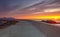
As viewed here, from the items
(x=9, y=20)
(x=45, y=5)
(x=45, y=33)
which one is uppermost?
(x=45, y=5)

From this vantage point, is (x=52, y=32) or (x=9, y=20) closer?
(x=9, y=20)

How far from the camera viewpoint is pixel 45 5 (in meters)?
2.32

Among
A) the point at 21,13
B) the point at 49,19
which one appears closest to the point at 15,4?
the point at 21,13

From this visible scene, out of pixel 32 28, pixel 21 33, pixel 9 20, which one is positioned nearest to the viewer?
pixel 9 20

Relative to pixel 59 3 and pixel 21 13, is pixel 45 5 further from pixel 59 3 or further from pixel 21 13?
pixel 21 13

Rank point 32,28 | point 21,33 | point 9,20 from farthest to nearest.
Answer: point 32,28 → point 21,33 → point 9,20

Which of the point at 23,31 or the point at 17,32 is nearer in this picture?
the point at 17,32

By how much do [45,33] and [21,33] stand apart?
39 centimetres

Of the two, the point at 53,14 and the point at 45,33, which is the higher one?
the point at 53,14

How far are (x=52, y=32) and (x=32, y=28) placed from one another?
0.50 meters

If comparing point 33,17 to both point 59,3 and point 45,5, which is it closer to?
point 45,5

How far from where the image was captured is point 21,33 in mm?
2441

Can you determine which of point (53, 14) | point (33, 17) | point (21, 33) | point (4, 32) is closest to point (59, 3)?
point (53, 14)

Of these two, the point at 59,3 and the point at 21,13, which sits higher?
the point at 59,3
